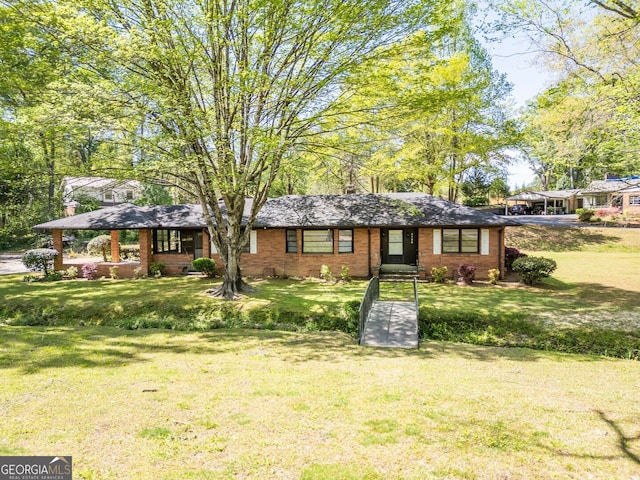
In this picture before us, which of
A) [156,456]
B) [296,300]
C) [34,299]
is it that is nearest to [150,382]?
[156,456]

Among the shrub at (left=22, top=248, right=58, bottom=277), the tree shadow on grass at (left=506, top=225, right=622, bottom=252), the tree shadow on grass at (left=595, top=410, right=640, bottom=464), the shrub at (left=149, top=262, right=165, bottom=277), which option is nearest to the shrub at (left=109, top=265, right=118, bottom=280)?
the shrub at (left=149, top=262, right=165, bottom=277)

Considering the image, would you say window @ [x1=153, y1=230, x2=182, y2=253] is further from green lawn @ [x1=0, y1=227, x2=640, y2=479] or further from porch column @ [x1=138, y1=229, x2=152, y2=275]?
green lawn @ [x1=0, y1=227, x2=640, y2=479]

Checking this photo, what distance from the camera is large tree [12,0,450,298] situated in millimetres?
12211

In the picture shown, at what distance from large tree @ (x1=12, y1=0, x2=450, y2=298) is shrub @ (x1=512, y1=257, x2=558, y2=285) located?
11488 mm

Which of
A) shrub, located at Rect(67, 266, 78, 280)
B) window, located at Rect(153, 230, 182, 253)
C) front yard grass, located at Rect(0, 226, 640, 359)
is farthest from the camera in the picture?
window, located at Rect(153, 230, 182, 253)

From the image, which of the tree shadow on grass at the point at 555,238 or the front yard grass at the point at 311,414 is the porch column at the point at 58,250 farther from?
the tree shadow on grass at the point at 555,238

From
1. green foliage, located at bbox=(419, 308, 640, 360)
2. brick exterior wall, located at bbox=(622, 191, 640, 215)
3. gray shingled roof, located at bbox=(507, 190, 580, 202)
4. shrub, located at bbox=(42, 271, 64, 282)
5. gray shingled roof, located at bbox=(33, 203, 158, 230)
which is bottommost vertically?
green foliage, located at bbox=(419, 308, 640, 360)

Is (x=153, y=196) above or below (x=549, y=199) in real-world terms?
below

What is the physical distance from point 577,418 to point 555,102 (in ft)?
40.1

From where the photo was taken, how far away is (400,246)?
67.5 ft

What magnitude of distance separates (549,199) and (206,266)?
146 ft

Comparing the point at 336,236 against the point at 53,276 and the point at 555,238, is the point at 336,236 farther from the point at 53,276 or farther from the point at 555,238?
the point at 555,238

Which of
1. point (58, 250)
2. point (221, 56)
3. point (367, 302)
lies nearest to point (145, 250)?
point (58, 250)

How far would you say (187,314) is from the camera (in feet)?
47.1
